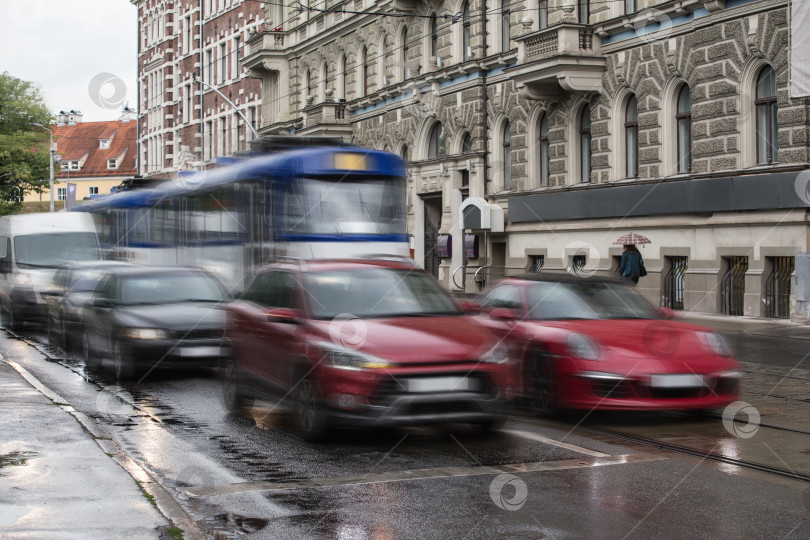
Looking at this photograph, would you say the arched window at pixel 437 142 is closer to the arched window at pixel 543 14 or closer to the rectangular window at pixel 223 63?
the arched window at pixel 543 14

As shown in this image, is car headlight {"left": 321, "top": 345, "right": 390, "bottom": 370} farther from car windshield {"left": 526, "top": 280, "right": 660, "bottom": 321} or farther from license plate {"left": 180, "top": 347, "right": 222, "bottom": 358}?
license plate {"left": 180, "top": 347, "right": 222, "bottom": 358}

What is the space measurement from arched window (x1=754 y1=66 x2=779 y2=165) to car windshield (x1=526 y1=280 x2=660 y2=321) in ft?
42.7

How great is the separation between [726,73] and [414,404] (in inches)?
715

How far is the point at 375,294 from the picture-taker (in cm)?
1066

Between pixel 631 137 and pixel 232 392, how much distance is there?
1947cm

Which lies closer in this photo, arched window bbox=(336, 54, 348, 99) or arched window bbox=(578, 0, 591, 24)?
arched window bbox=(578, 0, 591, 24)

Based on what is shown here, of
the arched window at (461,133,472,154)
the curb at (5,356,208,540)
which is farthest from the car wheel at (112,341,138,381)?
the arched window at (461,133,472,154)

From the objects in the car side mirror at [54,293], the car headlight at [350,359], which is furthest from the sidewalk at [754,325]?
the car headlight at [350,359]

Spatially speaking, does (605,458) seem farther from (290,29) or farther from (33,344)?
(290,29)

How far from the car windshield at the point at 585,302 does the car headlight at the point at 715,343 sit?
885 mm

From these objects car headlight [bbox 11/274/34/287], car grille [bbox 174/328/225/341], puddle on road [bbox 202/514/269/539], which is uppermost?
car headlight [bbox 11/274/34/287]

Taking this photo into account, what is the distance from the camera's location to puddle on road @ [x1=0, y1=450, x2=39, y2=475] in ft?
26.9

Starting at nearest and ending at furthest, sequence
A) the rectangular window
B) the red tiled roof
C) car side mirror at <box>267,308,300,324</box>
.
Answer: car side mirror at <box>267,308,300,324</box>, the rectangular window, the red tiled roof

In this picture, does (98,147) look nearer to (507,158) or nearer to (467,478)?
(507,158)
